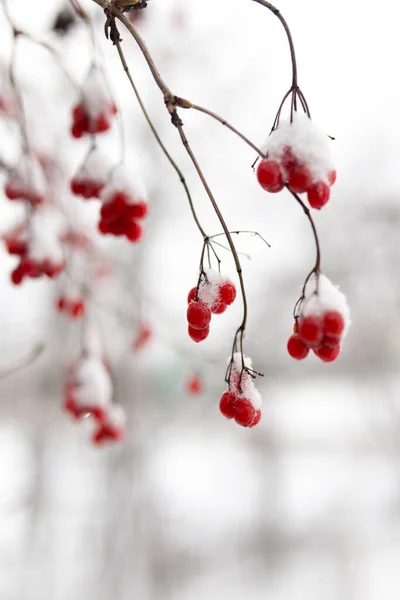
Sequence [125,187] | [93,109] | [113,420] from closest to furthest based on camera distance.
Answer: [125,187] → [93,109] → [113,420]

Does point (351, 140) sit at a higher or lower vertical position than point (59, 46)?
higher

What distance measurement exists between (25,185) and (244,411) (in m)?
0.60

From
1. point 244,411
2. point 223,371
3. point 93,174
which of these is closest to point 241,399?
point 244,411

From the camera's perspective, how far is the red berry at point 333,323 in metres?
0.54

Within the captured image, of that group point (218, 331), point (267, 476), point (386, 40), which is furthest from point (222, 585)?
point (386, 40)

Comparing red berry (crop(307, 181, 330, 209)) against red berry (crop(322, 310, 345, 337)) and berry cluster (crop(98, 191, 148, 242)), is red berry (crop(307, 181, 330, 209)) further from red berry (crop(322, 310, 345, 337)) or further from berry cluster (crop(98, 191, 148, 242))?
berry cluster (crop(98, 191, 148, 242))

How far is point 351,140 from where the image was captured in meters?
3.70

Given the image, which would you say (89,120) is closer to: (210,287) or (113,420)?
(210,287)

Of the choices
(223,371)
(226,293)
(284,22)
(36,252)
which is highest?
(223,371)

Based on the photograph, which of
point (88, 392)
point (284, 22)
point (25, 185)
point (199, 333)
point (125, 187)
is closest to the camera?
point (284, 22)

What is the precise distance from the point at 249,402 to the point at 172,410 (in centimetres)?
513

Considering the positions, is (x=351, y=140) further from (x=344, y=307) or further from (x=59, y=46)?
(x=344, y=307)

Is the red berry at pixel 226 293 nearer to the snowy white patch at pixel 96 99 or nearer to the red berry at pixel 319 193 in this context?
the red berry at pixel 319 193

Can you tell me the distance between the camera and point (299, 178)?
1.75 feet
